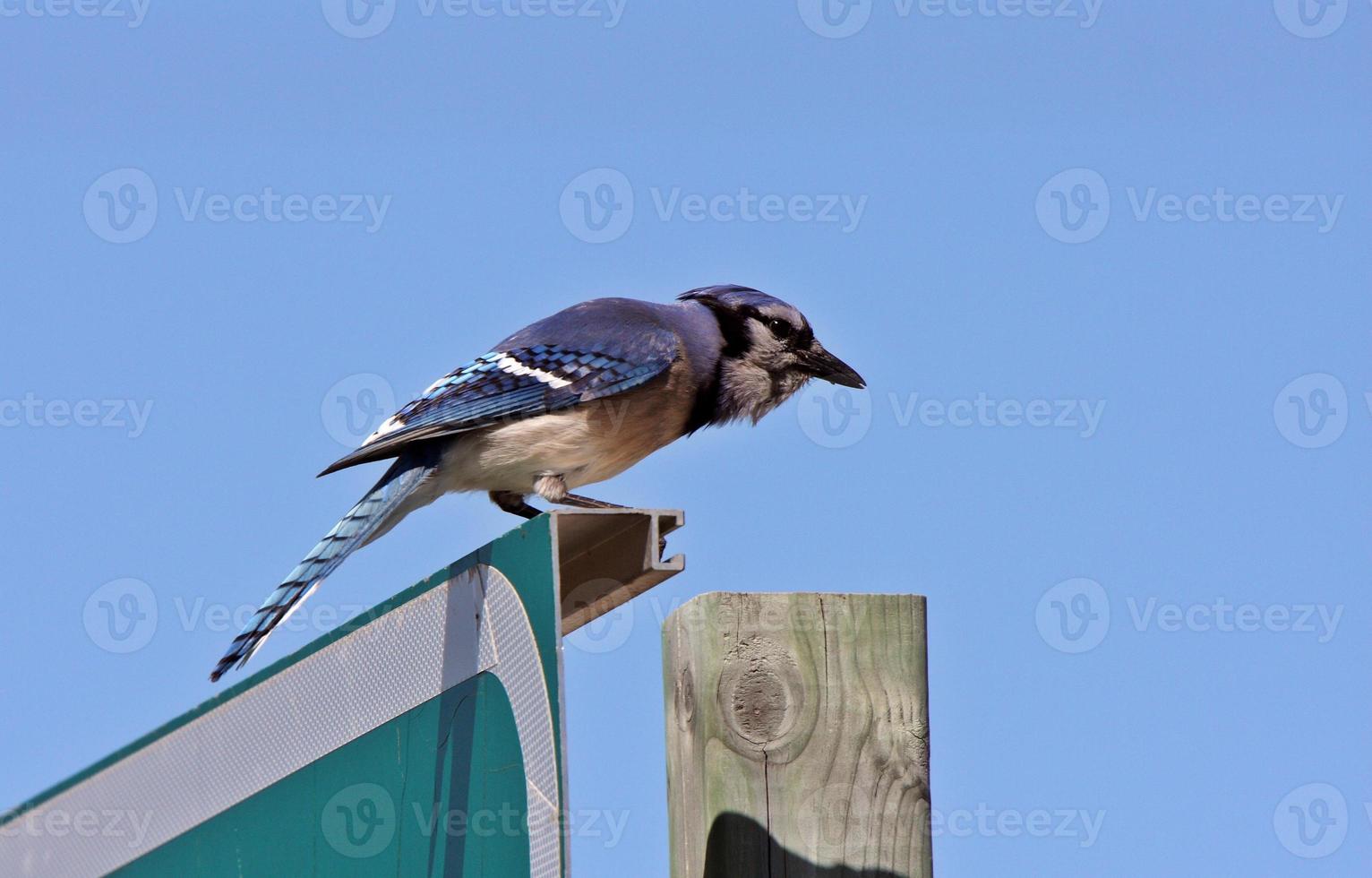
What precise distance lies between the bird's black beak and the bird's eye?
3.7 inches

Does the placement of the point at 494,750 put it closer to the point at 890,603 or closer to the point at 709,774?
the point at 709,774

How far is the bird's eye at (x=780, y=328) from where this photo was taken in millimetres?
5363

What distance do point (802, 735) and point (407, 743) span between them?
2.21 ft

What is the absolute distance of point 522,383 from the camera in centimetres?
491

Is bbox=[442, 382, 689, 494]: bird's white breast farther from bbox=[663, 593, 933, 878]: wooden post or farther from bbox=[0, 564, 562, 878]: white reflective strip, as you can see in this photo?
bbox=[663, 593, 933, 878]: wooden post

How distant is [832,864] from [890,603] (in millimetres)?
433

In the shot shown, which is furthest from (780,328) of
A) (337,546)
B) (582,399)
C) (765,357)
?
(337,546)

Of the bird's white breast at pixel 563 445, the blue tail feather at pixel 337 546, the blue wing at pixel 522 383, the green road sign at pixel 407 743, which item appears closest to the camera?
the green road sign at pixel 407 743

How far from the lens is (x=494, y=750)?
8.10 ft

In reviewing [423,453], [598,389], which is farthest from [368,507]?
[598,389]

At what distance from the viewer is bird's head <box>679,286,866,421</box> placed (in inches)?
209

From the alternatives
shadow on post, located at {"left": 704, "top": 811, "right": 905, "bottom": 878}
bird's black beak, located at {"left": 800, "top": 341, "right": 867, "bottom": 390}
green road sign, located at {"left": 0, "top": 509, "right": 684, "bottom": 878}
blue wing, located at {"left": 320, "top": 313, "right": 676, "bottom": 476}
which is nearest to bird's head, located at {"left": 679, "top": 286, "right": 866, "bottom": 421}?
bird's black beak, located at {"left": 800, "top": 341, "right": 867, "bottom": 390}

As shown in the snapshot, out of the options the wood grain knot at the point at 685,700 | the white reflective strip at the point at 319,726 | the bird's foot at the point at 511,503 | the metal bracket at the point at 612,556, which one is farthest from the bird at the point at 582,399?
the wood grain knot at the point at 685,700

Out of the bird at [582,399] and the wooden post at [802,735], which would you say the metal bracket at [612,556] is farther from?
the bird at [582,399]
